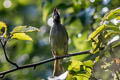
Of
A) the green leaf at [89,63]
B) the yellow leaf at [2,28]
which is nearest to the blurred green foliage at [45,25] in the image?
the green leaf at [89,63]

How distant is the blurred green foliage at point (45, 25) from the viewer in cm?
409

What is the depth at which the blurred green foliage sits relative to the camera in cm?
409

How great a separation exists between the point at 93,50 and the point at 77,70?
26cm

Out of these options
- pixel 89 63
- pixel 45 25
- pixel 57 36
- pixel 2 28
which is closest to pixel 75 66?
pixel 89 63

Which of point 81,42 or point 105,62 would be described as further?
point 81,42

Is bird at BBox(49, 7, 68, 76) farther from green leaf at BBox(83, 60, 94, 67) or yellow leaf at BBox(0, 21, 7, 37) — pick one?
green leaf at BBox(83, 60, 94, 67)

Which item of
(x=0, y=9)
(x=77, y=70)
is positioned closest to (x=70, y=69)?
(x=77, y=70)

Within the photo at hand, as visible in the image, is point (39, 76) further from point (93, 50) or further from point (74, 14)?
point (93, 50)

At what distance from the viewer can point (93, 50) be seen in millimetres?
2572

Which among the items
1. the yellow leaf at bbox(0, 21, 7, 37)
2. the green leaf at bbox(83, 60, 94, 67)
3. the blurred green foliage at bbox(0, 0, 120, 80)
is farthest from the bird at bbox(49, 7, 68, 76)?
the green leaf at bbox(83, 60, 94, 67)

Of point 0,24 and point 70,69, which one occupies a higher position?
point 0,24

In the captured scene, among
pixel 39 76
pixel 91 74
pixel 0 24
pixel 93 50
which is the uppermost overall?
pixel 0 24

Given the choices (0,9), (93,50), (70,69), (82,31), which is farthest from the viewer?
(0,9)

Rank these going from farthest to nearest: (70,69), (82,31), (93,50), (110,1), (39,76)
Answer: (39,76), (82,31), (110,1), (93,50), (70,69)
